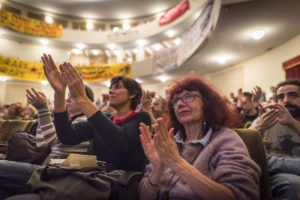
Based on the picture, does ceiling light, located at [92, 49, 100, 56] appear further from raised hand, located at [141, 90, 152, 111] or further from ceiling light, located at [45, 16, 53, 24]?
raised hand, located at [141, 90, 152, 111]

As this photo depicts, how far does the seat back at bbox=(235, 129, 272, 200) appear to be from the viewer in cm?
102

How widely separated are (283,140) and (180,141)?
3.23 feet

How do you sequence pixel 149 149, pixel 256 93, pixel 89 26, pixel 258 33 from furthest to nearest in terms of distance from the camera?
pixel 89 26
pixel 258 33
pixel 256 93
pixel 149 149

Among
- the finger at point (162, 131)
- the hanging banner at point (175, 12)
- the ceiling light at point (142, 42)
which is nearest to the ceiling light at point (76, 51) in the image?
the ceiling light at point (142, 42)

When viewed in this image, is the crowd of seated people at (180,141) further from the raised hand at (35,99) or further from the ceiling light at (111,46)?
the ceiling light at (111,46)

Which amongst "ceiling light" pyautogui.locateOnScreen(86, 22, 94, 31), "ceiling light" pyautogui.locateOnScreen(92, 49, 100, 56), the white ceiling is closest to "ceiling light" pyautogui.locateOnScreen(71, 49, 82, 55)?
"ceiling light" pyautogui.locateOnScreen(92, 49, 100, 56)

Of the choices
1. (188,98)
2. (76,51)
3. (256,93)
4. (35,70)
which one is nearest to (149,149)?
(188,98)

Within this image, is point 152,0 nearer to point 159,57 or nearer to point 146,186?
point 159,57

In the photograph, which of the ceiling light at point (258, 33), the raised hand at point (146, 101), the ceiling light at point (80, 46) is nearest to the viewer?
the raised hand at point (146, 101)

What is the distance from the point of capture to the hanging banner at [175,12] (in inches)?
370

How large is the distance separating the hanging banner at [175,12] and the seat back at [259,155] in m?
9.53

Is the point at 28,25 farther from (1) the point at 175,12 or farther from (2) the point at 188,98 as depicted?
(2) the point at 188,98

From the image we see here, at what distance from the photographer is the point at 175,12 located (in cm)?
999

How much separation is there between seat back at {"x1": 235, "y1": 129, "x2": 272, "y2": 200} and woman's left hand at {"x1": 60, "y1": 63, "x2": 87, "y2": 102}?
1.05 m
